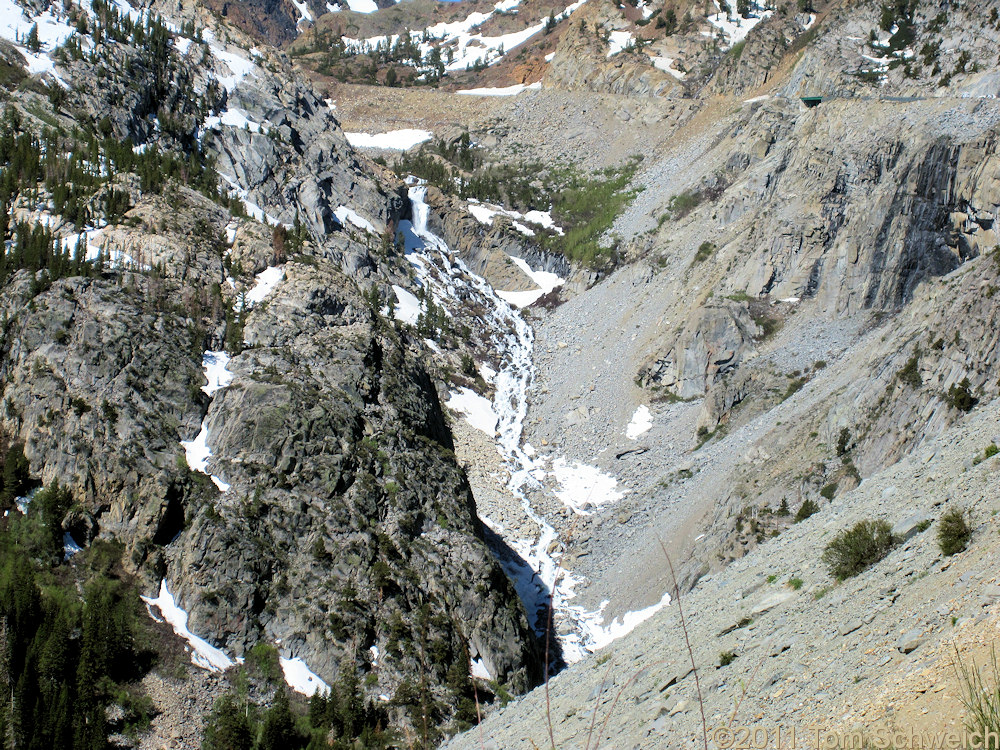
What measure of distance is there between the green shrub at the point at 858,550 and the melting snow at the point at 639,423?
3586 cm

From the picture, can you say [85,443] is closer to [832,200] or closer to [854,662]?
[854,662]

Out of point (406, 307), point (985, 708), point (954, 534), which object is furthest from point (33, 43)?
point (985, 708)

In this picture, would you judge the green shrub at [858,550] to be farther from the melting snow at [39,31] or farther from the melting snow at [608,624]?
the melting snow at [39,31]

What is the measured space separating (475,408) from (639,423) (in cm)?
1289

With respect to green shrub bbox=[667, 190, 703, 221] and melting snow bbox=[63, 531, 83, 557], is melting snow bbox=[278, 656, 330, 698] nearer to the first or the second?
melting snow bbox=[63, 531, 83, 557]

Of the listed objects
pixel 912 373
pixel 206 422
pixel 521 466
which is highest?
pixel 206 422

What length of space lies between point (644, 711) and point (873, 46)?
7769 centimetres

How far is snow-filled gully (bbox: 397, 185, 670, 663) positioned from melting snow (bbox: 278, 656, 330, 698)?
391 inches

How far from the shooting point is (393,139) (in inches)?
4444

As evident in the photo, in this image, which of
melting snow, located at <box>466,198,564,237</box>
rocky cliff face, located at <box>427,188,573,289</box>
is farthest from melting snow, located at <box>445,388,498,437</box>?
melting snow, located at <box>466,198,564,237</box>

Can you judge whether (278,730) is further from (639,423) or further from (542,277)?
(542,277)

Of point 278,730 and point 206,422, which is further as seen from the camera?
point 206,422

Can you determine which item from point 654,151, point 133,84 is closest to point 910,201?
point 654,151

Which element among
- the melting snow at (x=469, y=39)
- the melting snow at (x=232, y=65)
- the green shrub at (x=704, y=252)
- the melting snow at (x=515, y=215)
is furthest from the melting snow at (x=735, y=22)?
the melting snow at (x=232, y=65)
